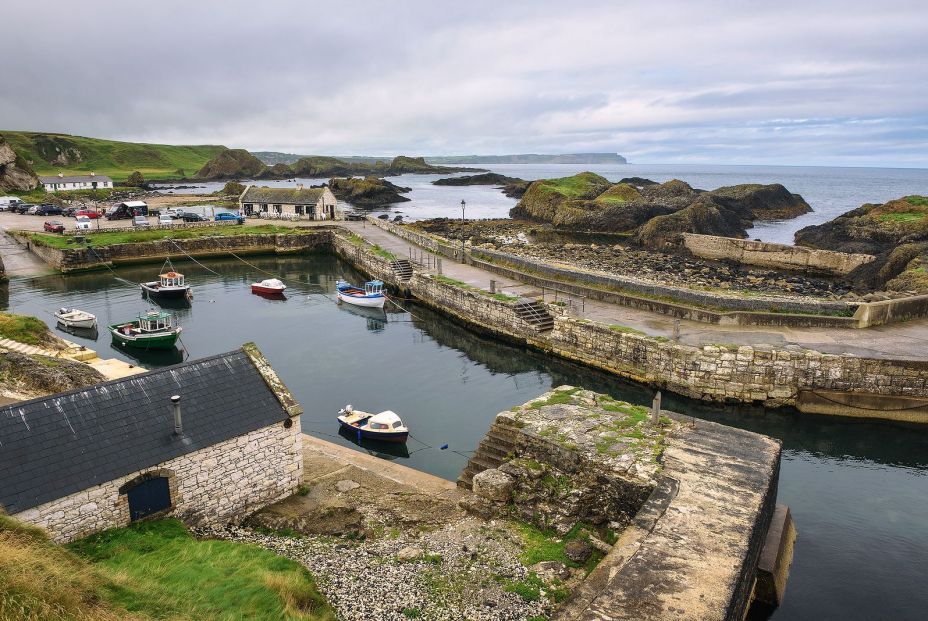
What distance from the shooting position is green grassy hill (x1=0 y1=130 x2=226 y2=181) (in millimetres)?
146250

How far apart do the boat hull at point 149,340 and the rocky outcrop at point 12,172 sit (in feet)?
289

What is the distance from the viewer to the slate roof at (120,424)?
1035cm

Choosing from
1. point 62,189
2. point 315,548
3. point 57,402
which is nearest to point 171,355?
point 57,402

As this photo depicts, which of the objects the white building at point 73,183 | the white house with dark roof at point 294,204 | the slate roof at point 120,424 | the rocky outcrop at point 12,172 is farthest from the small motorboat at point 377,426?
the white building at point 73,183

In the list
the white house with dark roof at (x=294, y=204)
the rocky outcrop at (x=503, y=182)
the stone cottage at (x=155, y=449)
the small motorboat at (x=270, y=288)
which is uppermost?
the rocky outcrop at (x=503, y=182)

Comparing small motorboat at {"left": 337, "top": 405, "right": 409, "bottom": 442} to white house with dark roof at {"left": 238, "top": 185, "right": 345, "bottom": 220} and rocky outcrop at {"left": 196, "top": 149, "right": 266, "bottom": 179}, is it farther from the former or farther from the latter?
rocky outcrop at {"left": 196, "top": 149, "right": 266, "bottom": 179}

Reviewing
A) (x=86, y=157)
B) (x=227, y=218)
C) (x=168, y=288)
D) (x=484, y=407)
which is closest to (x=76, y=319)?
(x=168, y=288)

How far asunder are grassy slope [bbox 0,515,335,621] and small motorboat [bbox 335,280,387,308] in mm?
26394

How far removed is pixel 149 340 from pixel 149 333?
1.21 feet

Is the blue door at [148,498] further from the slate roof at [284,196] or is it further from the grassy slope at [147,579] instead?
the slate roof at [284,196]

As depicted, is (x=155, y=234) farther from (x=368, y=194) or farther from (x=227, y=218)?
(x=368, y=194)

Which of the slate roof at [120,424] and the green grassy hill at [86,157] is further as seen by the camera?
the green grassy hill at [86,157]

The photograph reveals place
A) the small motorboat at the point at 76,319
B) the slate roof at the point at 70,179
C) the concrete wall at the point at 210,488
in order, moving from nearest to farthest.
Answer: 1. the concrete wall at the point at 210,488
2. the small motorboat at the point at 76,319
3. the slate roof at the point at 70,179

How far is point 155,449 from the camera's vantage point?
1169 centimetres
